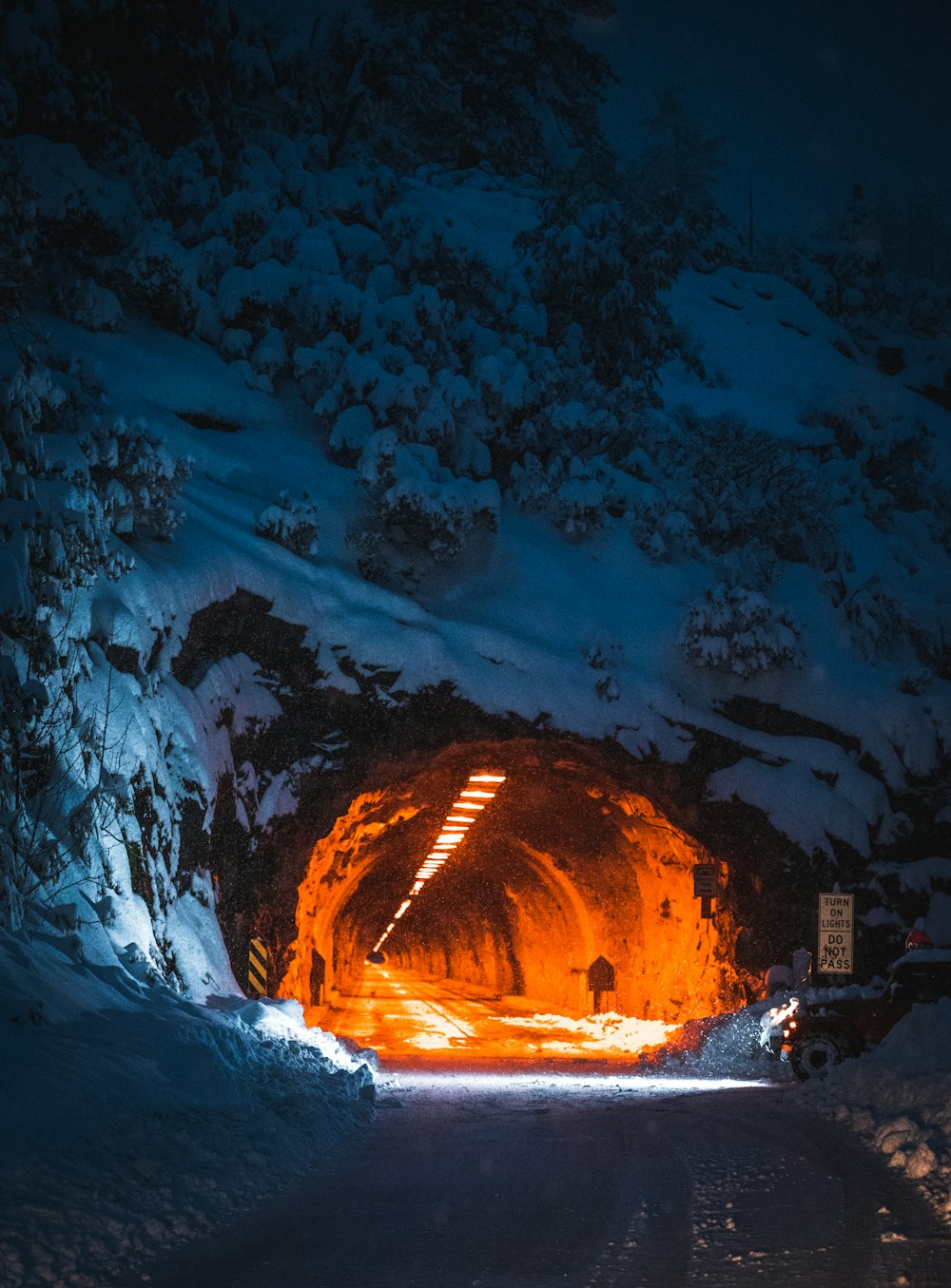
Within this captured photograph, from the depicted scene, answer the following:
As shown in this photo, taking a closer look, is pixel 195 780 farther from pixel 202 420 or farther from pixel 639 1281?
pixel 639 1281

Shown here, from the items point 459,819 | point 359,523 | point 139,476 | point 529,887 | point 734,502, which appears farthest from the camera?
point 529,887

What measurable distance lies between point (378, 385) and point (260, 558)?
6.21 metres

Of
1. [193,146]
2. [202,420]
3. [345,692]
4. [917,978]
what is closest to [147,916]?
[345,692]

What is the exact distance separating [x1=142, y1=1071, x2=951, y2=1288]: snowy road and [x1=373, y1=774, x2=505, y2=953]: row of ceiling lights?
17001mm

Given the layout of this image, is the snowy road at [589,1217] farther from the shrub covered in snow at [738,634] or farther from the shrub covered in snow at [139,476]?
the shrub covered in snow at [738,634]

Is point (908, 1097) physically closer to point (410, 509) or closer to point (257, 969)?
point (257, 969)

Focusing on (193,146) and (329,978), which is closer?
(193,146)

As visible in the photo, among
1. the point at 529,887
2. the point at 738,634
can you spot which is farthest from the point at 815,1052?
the point at 529,887

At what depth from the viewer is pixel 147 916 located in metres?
16.2

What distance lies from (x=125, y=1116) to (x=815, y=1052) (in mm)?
10837

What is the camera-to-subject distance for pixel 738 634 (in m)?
25.8

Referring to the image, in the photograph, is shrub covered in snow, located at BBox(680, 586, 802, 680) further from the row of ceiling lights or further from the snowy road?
the snowy road

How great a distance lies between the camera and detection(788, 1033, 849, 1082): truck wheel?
15613 mm

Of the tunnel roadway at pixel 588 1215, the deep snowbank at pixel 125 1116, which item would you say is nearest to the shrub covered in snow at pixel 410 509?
the deep snowbank at pixel 125 1116
